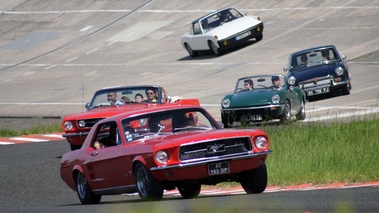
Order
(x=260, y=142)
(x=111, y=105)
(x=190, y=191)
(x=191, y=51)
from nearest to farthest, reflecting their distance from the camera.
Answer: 1. (x=260, y=142)
2. (x=190, y=191)
3. (x=111, y=105)
4. (x=191, y=51)

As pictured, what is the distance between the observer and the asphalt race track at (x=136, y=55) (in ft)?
84.4

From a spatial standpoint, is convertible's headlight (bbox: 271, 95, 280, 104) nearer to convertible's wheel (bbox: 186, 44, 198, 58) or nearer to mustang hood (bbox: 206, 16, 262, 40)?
mustang hood (bbox: 206, 16, 262, 40)

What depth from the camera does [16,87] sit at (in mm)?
38406

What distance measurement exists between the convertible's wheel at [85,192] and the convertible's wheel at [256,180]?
6.55 ft

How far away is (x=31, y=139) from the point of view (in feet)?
83.4

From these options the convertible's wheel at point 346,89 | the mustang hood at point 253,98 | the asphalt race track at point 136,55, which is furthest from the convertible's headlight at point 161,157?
the convertible's wheel at point 346,89

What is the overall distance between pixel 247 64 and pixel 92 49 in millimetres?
9934

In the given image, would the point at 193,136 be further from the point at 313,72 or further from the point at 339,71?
the point at 313,72

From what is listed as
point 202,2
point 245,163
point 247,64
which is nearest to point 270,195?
point 245,163

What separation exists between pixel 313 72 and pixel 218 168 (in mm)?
16040

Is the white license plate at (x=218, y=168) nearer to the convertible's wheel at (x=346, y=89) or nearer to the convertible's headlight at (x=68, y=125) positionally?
the convertible's headlight at (x=68, y=125)

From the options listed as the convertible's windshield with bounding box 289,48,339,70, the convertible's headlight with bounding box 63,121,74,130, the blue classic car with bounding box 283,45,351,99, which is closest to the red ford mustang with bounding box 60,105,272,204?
the convertible's headlight with bounding box 63,121,74,130

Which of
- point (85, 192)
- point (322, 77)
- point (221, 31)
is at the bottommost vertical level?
point (85, 192)

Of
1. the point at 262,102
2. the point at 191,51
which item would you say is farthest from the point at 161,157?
the point at 191,51
